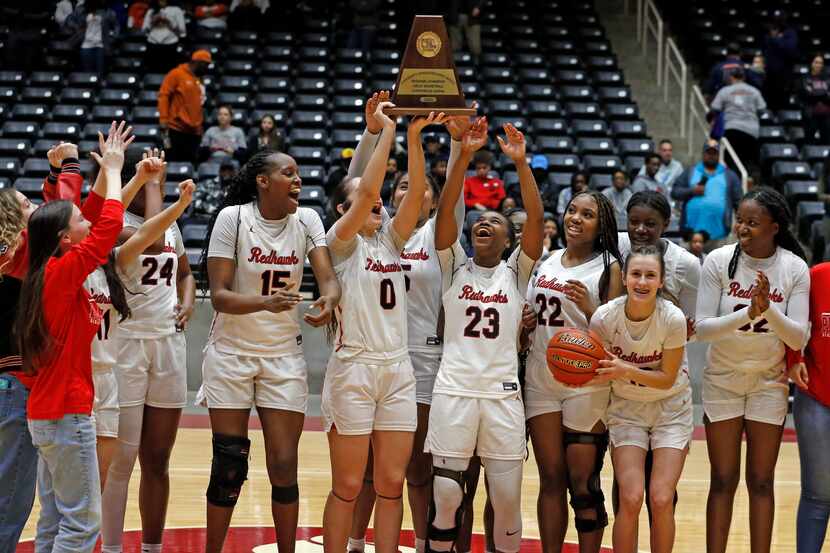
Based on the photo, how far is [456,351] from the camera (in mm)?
5301

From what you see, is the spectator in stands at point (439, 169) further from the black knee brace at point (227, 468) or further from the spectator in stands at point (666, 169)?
the black knee brace at point (227, 468)

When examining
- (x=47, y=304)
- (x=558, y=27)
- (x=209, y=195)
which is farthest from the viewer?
(x=558, y=27)

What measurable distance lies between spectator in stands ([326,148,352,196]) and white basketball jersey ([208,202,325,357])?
5.17 meters

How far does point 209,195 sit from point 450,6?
556 cm

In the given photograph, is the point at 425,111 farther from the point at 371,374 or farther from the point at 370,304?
the point at 371,374

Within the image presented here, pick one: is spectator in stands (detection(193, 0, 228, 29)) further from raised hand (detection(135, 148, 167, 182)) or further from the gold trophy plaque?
raised hand (detection(135, 148, 167, 182))

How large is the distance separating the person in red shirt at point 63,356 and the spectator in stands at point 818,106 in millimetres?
11936

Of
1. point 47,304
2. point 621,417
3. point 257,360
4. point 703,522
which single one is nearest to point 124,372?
point 257,360

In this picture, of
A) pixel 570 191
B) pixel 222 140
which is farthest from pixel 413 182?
pixel 222 140

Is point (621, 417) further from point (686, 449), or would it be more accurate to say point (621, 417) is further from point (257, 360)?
point (257, 360)

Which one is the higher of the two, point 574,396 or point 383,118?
point 383,118

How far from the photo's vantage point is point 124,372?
5457mm

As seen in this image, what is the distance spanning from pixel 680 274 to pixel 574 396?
2.63 feet

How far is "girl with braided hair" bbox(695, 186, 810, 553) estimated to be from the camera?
5359 millimetres
